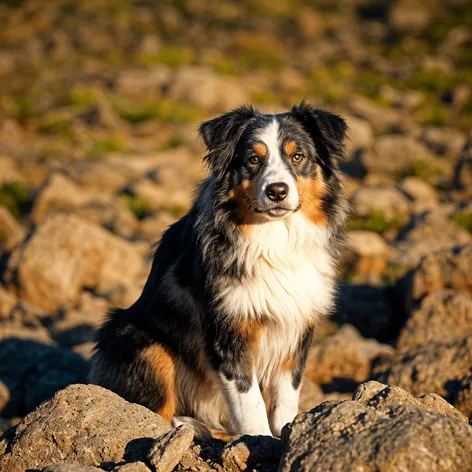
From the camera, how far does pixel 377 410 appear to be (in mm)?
3490

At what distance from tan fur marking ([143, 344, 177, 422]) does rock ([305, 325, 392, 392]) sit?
2146 millimetres

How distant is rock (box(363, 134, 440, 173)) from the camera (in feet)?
48.5

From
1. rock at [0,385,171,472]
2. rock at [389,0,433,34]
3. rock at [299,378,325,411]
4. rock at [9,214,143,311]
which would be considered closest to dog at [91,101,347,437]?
rock at [0,385,171,472]

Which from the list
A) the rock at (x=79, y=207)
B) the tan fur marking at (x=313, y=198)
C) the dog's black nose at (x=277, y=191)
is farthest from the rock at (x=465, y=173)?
the dog's black nose at (x=277, y=191)

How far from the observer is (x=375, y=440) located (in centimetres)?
318

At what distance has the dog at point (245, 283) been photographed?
15.7 ft

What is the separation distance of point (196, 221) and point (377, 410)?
83.9 inches

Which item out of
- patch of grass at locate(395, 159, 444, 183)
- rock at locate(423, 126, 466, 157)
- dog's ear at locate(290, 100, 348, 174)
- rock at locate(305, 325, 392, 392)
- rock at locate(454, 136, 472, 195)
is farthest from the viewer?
rock at locate(423, 126, 466, 157)

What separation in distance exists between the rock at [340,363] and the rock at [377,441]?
11.7ft

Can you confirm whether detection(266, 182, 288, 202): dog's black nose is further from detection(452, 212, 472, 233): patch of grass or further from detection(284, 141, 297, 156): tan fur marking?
detection(452, 212, 472, 233): patch of grass

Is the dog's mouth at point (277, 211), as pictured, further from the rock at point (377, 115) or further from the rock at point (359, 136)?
the rock at point (377, 115)

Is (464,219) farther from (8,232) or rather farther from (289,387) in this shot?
(289,387)

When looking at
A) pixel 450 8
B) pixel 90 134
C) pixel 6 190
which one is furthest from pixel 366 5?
pixel 6 190

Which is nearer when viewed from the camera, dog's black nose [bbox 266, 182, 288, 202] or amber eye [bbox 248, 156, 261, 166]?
dog's black nose [bbox 266, 182, 288, 202]
